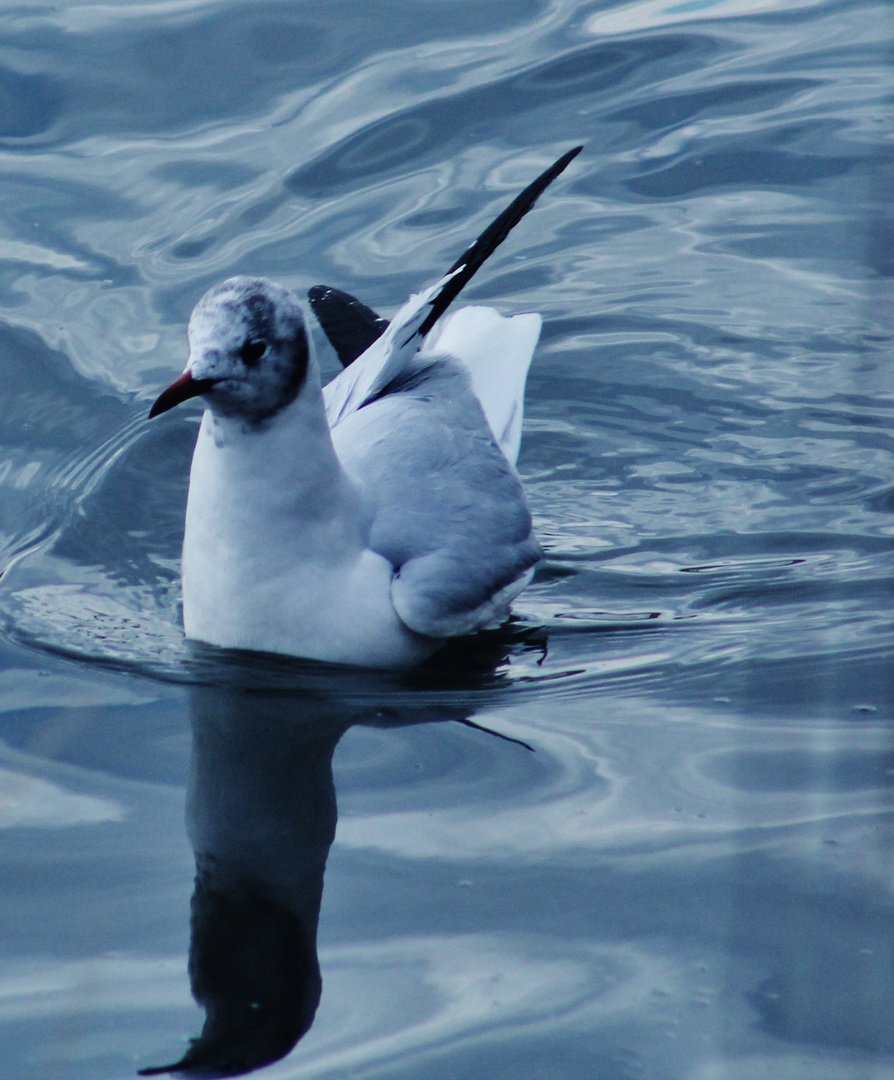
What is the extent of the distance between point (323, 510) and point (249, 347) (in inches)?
21.3

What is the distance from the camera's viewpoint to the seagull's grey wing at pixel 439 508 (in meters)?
4.14

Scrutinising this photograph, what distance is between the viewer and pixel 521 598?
4.70m

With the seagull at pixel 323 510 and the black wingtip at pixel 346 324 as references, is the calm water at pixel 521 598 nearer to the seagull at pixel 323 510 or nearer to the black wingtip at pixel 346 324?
the seagull at pixel 323 510

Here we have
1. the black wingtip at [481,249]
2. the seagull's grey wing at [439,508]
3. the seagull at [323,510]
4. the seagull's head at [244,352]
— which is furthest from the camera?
the black wingtip at [481,249]

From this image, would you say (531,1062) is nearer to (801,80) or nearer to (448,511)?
(448,511)

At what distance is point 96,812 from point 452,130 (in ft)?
16.3

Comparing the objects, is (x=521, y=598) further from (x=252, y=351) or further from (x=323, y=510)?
(x=252, y=351)

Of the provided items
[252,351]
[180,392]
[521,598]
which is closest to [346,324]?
[521,598]

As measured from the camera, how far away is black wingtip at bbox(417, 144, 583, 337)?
15.3ft

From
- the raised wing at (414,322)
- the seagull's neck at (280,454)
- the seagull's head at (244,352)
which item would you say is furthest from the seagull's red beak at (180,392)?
the raised wing at (414,322)

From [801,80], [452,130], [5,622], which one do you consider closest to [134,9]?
[452,130]

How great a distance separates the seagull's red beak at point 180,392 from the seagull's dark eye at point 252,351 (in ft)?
0.36

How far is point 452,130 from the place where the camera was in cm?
765

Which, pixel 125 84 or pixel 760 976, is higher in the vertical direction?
pixel 125 84
